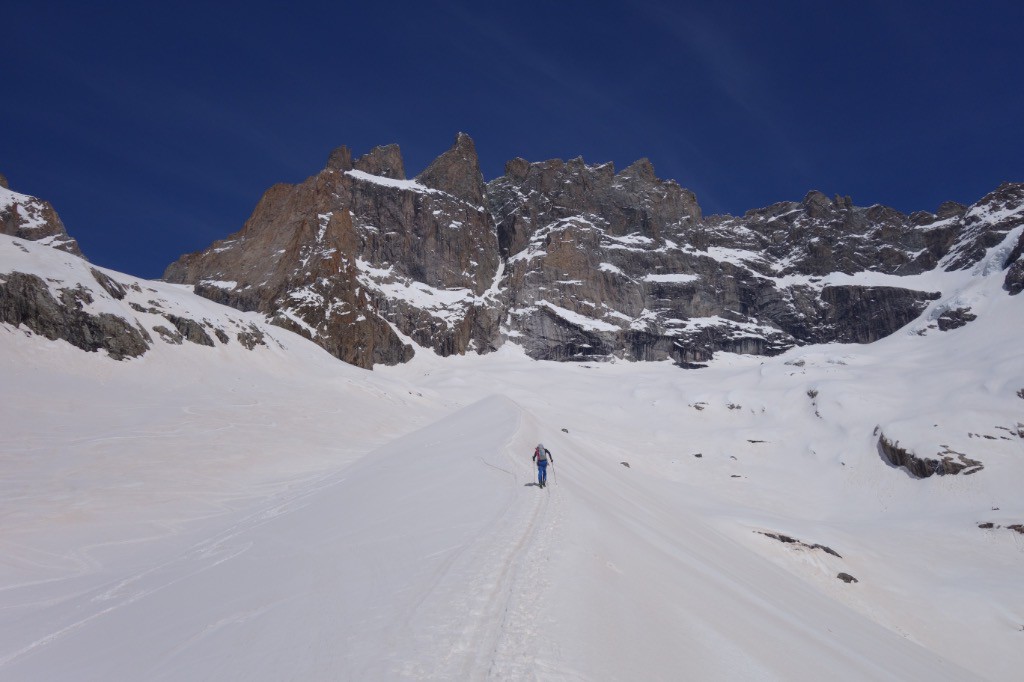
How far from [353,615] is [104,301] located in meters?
33.5

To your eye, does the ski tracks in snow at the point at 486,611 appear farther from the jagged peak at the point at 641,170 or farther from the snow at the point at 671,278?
the jagged peak at the point at 641,170

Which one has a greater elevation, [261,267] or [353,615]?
[261,267]

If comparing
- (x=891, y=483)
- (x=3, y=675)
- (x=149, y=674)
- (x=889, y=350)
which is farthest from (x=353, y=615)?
(x=889, y=350)

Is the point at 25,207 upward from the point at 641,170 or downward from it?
downward

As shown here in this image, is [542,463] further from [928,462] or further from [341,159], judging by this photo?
[341,159]

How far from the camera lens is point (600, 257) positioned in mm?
Result: 139500

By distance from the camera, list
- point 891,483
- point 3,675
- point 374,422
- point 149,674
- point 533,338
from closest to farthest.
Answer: point 149,674 → point 3,675 → point 374,422 → point 891,483 → point 533,338

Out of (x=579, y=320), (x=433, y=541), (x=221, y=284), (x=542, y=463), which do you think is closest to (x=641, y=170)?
(x=579, y=320)

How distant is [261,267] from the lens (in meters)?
87.1

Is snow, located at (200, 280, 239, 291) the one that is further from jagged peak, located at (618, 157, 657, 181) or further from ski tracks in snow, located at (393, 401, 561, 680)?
jagged peak, located at (618, 157, 657, 181)

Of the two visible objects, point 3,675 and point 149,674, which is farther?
point 3,675

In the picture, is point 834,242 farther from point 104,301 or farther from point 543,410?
point 104,301

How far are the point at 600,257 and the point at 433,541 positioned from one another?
444 ft

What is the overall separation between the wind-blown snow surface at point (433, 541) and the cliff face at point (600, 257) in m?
65.1
